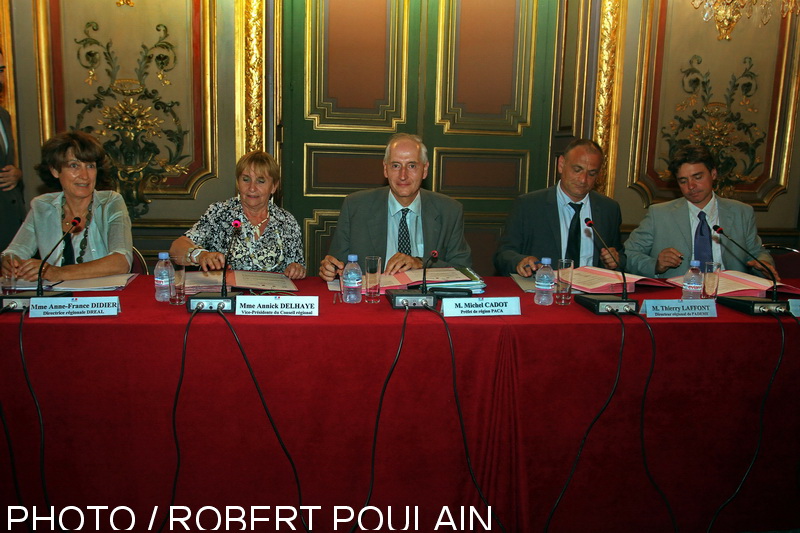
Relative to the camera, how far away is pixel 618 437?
174cm

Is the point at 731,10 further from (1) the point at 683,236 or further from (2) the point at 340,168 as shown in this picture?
(2) the point at 340,168

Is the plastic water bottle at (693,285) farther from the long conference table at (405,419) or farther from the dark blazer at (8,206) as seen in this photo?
the dark blazer at (8,206)

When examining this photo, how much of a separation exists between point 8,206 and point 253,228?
149 centimetres

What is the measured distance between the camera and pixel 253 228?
2.70 metres

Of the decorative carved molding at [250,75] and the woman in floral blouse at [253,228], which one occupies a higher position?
the decorative carved molding at [250,75]

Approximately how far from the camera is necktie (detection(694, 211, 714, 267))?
2758 mm

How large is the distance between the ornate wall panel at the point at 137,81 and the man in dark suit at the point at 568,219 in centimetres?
217

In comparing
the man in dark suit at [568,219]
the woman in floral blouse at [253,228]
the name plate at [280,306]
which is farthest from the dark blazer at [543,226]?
the name plate at [280,306]

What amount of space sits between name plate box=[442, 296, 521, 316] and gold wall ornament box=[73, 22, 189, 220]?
284 cm

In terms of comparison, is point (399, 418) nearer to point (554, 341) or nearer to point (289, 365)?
point (289, 365)

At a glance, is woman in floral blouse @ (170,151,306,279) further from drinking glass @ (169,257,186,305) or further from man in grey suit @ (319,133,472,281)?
drinking glass @ (169,257,186,305)

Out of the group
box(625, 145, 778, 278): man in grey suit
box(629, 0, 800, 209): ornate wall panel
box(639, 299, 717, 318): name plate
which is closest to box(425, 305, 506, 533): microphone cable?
box(639, 299, 717, 318): name plate

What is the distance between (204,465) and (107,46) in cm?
319

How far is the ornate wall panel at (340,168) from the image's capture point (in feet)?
13.7
